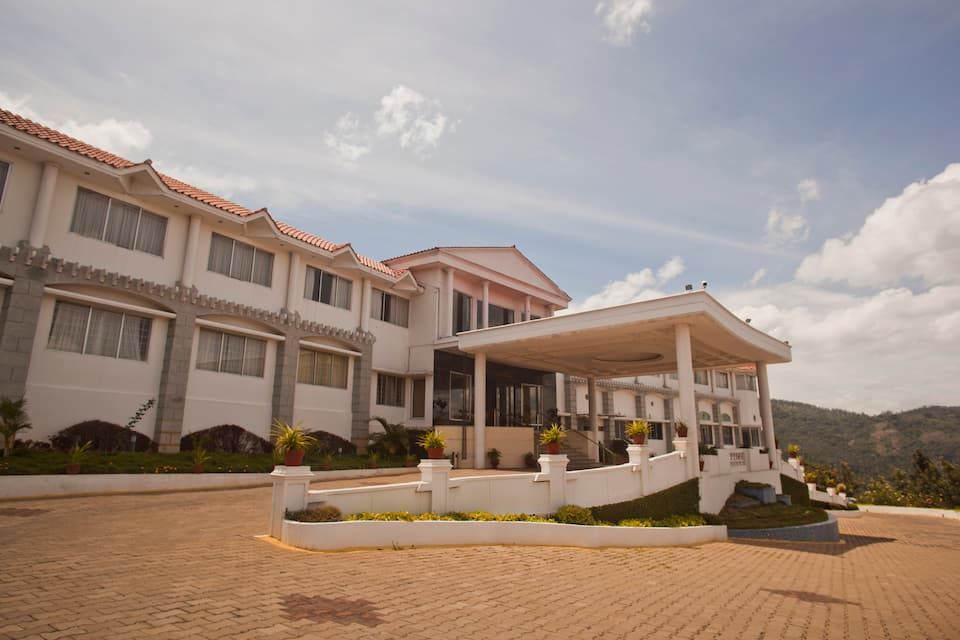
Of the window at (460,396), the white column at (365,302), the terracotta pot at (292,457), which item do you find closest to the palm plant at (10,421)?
the terracotta pot at (292,457)

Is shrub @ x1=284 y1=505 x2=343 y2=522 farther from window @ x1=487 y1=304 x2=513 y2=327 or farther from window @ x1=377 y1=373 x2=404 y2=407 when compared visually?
window @ x1=487 y1=304 x2=513 y2=327

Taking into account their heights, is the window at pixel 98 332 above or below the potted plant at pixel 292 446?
above

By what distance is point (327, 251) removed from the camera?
Result: 23469 mm

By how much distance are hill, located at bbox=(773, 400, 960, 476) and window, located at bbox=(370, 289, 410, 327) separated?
80799 millimetres

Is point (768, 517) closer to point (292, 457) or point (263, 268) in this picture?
point (292, 457)

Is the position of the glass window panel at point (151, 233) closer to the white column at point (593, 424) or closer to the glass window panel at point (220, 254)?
the glass window panel at point (220, 254)

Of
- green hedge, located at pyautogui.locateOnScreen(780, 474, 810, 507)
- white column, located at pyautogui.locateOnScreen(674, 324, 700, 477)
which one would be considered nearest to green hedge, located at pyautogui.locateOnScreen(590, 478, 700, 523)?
white column, located at pyautogui.locateOnScreen(674, 324, 700, 477)

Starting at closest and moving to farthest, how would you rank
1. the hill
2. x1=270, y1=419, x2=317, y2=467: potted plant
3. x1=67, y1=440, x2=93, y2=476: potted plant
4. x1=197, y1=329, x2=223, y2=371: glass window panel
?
x1=270, y1=419, x2=317, y2=467: potted plant → x1=67, y1=440, x2=93, y2=476: potted plant → x1=197, y1=329, x2=223, y2=371: glass window panel → the hill

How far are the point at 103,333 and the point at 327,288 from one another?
9140 mm

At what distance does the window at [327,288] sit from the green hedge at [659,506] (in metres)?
15.3

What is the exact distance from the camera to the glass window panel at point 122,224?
17344 millimetres

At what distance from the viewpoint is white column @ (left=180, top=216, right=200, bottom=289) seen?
1887 cm

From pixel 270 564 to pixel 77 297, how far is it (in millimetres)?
12820

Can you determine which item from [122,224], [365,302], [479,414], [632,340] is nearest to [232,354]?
[122,224]
